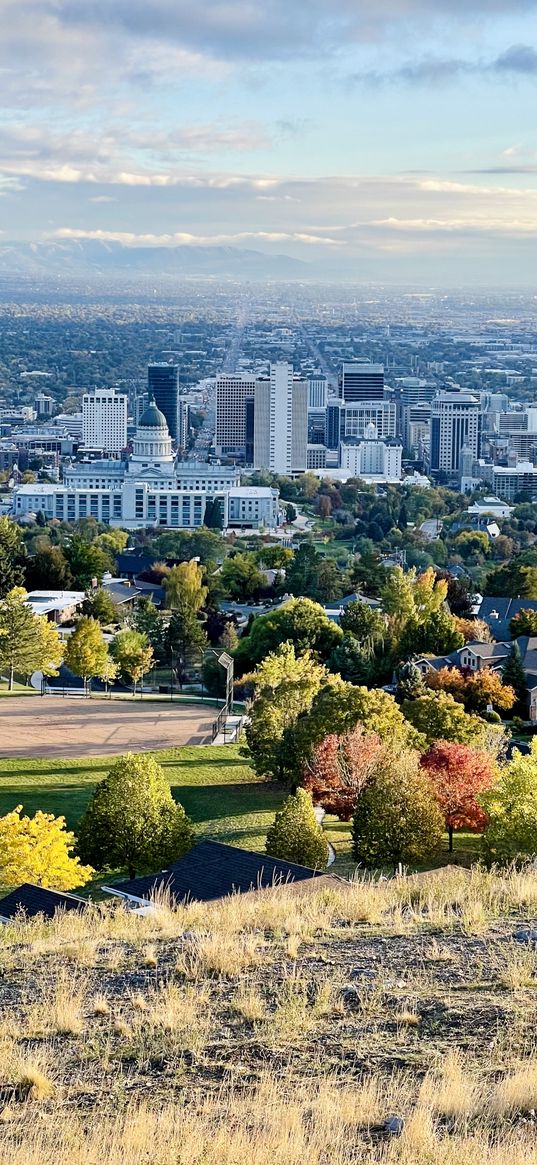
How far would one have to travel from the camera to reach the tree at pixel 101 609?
139ft

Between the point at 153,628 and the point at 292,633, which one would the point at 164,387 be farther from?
the point at 292,633

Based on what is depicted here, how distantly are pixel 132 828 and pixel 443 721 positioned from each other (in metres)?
7.34

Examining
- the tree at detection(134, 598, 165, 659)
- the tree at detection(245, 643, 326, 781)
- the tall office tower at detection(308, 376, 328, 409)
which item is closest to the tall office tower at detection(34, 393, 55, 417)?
the tall office tower at detection(308, 376, 328, 409)

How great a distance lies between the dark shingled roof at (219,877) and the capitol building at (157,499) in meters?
66.7

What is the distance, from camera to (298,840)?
17578mm

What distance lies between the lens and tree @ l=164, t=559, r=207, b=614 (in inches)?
1794

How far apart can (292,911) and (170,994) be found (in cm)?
194

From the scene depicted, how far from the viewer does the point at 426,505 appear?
8706cm

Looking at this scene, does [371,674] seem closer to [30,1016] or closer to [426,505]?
[30,1016]

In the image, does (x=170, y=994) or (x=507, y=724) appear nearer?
(x=170, y=994)

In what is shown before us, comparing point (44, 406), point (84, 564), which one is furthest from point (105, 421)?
point (84, 564)

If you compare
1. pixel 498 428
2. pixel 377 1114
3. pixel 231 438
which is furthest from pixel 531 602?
pixel 498 428

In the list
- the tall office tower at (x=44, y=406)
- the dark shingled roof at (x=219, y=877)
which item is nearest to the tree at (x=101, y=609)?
the dark shingled roof at (x=219, y=877)

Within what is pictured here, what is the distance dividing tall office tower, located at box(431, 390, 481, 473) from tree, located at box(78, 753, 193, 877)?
112 metres
